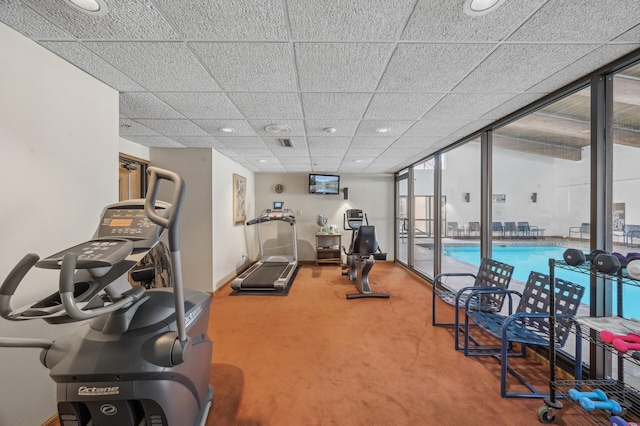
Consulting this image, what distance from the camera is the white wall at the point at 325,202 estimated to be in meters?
6.50

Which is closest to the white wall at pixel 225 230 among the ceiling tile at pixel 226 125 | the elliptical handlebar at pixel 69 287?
the ceiling tile at pixel 226 125

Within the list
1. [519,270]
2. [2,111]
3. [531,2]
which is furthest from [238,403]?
[519,270]

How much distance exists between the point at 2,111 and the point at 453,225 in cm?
583

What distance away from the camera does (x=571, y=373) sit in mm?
1979

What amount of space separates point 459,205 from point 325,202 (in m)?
3.15

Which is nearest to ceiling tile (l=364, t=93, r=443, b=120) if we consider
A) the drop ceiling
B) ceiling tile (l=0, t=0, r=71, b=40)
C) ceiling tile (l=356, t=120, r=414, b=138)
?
the drop ceiling

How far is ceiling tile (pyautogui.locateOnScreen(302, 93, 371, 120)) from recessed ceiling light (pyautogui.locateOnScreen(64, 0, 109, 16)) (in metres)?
1.33

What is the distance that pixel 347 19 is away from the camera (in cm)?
132

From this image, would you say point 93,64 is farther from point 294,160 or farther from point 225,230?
point 294,160

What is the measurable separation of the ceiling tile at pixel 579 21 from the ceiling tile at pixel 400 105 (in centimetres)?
78

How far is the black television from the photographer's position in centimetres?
618

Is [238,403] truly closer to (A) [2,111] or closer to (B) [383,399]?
(B) [383,399]

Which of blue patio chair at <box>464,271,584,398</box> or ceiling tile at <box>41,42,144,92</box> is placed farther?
blue patio chair at <box>464,271,584,398</box>

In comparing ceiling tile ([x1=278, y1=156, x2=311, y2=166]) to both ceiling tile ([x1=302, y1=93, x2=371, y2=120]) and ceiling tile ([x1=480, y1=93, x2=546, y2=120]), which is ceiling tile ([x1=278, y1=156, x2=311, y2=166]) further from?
ceiling tile ([x1=480, y1=93, x2=546, y2=120])
